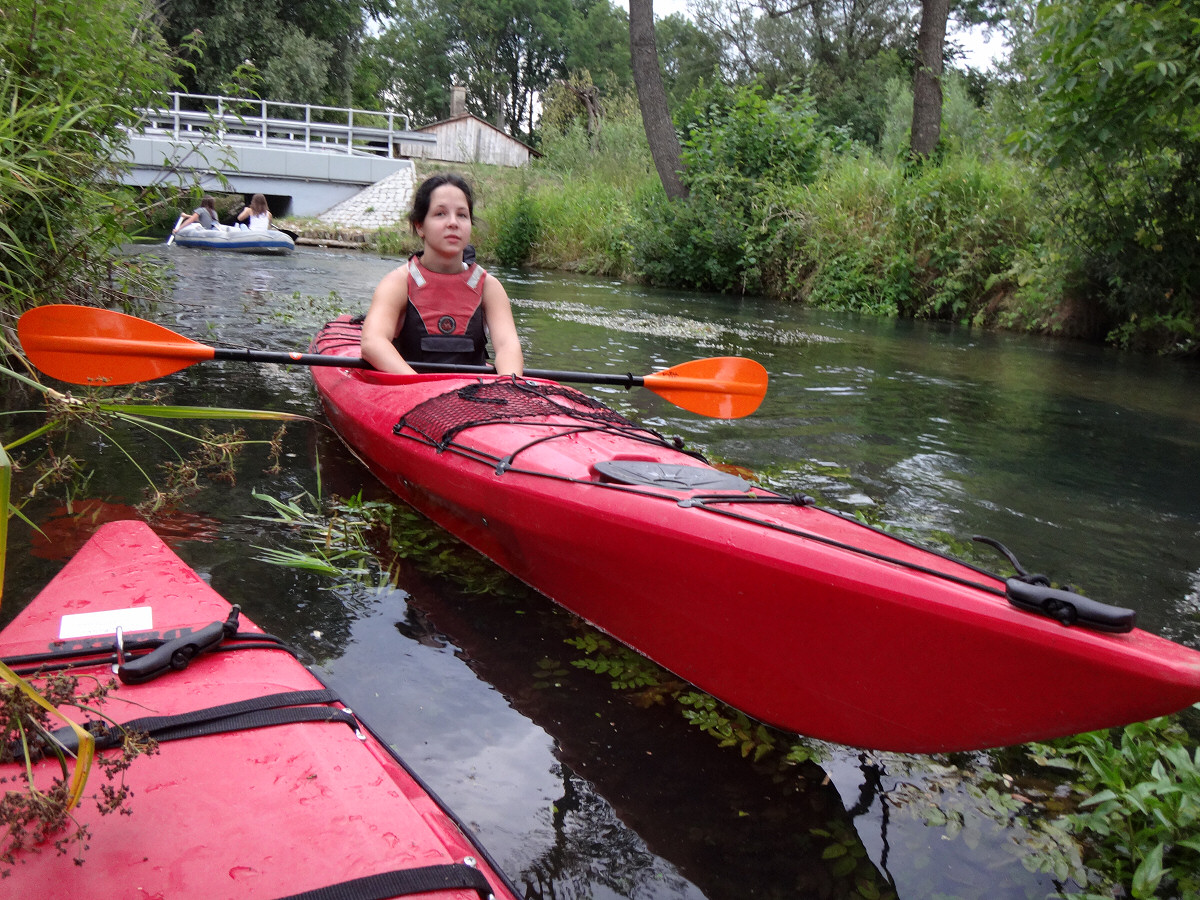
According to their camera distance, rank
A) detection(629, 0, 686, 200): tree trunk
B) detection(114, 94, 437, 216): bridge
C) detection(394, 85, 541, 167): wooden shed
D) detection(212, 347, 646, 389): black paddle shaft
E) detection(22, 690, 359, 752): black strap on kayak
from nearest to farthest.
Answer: detection(22, 690, 359, 752): black strap on kayak, detection(212, 347, 646, 389): black paddle shaft, detection(629, 0, 686, 200): tree trunk, detection(114, 94, 437, 216): bridge, detection(394, 85, 541, 167): wooden shed

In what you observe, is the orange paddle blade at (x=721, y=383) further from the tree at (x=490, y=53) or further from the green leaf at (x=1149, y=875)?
the tree at (x=490, y=53)

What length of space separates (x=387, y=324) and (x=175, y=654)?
228cm

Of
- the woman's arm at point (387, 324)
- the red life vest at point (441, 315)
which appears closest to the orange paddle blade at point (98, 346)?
the woman's arm at point (387, 324)

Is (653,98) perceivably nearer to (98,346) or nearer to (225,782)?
(98,346)

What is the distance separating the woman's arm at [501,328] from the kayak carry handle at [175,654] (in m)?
2.10

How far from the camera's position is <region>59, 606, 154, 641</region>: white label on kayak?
165 centimetres


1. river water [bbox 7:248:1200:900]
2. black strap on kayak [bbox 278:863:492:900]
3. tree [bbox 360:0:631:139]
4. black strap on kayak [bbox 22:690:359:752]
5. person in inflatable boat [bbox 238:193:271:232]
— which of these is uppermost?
tree [bbox 360:0:631:139]

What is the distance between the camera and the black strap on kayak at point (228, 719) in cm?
133

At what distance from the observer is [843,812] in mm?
1857

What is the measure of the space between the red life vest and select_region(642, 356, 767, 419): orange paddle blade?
0.85 m

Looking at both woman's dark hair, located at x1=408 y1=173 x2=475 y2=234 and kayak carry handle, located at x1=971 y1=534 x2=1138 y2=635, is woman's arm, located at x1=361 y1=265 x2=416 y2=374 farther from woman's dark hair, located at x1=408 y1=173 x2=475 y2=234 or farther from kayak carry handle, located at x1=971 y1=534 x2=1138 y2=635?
kayak carry handle, located at x1=971 y1=534 x2=1138 y2=635

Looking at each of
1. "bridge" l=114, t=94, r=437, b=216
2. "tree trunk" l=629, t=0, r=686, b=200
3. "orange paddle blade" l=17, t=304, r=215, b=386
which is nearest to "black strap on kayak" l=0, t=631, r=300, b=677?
"orange paddle blade" l=17, t=304, r=215, b=386

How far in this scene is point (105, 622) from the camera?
1.70 m

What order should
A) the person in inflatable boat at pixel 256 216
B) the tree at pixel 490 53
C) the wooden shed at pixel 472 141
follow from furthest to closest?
1. the tree at pixel 490 53
2. the wooden shed at pixel 472 141
3. the person in inflatable boat at pixel 256 216
